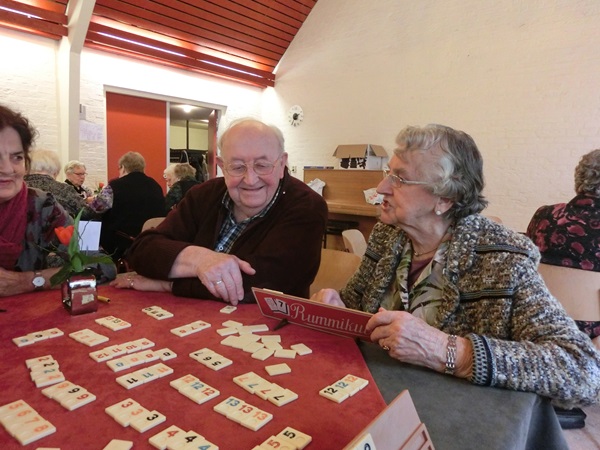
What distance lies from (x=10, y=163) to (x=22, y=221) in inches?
9.5

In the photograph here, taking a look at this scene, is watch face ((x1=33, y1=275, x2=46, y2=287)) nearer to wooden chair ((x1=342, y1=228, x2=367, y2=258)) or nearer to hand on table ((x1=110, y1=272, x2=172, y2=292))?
hand on table ((x1=110, y1=272, x2=172, y2=292))

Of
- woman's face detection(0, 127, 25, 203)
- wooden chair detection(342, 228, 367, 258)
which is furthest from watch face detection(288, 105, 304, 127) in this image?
woman's face detection(0, 127, 25, 203)

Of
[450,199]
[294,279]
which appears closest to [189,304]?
[294,279]

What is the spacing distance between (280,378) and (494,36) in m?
6.15

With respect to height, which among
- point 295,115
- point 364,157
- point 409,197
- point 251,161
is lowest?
point 409,197

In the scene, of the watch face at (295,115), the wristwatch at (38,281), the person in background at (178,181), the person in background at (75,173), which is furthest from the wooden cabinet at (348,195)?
the wristwatch at (38,281)

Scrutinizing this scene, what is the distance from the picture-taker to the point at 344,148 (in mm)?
7180

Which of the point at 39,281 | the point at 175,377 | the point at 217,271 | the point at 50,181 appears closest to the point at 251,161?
the point at 217,271

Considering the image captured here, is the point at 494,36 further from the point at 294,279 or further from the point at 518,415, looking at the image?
the point at 518,415

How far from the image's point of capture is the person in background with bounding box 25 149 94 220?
3.45m

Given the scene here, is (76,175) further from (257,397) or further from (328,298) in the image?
(257,397)

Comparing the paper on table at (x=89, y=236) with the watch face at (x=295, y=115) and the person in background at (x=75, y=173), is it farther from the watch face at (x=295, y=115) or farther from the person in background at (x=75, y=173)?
the watch face at (x=295, y=115)

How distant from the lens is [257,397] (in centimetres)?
86

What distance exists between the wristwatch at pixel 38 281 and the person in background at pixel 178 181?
3.87 metres
